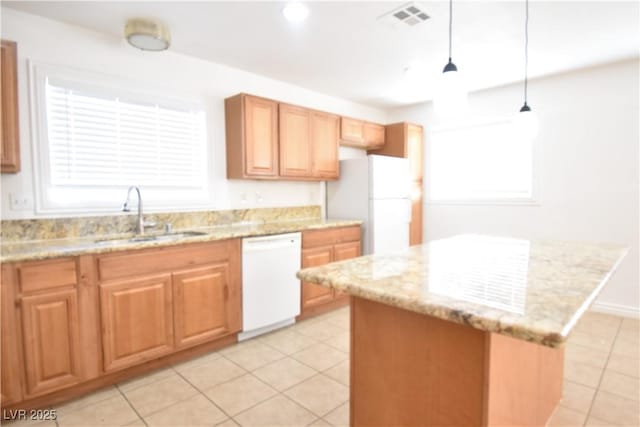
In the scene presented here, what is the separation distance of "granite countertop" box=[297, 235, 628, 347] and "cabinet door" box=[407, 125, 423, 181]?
273cm

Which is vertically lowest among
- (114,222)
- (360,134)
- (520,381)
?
(520,381)

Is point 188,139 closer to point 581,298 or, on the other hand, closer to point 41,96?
point 41,96

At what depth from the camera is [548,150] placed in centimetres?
370

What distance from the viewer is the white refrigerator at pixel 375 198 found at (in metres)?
3.81

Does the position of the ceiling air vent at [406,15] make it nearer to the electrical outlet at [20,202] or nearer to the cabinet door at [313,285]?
the cabinet door at [313,285]

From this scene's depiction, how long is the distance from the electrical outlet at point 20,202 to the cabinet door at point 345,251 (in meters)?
2.47

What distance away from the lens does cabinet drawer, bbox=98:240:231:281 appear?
212 centimetres

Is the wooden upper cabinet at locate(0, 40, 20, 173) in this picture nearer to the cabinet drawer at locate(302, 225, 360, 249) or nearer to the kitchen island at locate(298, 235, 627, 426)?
the kitchen island at locate(298, 235, 627, 426)

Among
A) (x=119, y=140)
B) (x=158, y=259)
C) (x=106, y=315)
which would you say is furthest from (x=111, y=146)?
(x=106, y=315)

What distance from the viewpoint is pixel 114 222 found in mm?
2654

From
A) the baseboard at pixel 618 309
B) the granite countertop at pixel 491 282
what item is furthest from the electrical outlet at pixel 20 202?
the baseboard at pixel 618 309

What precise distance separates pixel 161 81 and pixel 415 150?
3.11 m

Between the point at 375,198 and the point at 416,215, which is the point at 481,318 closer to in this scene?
the point at 375,198

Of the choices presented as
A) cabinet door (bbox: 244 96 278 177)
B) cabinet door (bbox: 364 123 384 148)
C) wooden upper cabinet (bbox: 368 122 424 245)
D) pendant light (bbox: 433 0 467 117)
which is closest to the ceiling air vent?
pendant light (bbox: 433 0 467 117)
